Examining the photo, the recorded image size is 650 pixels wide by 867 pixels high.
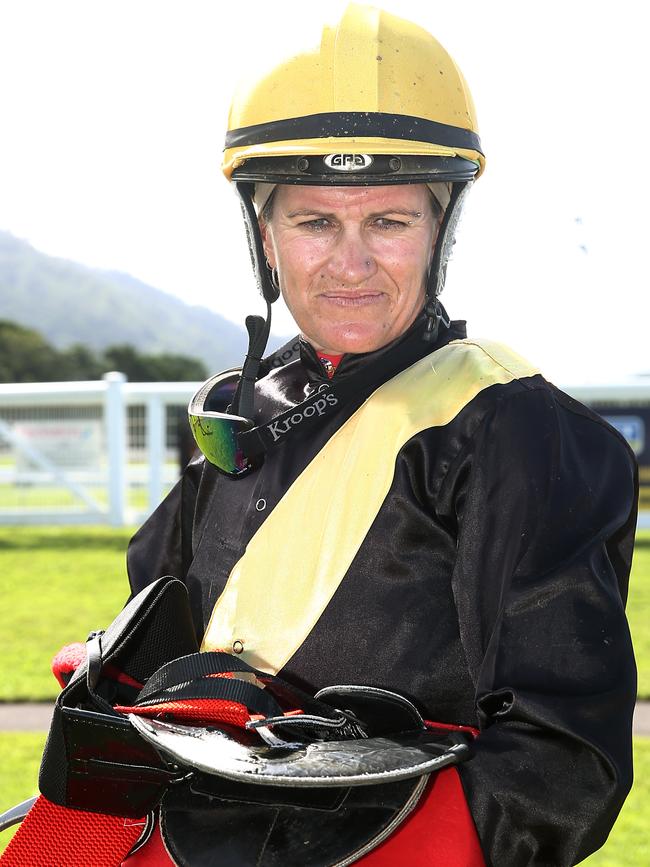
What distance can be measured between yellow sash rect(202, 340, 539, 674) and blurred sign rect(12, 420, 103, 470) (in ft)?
38.7

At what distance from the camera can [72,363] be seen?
217 feet

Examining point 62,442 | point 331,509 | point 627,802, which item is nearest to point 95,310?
point 62,442

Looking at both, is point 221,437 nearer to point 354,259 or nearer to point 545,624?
point 354,259

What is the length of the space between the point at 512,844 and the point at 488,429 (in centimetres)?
62

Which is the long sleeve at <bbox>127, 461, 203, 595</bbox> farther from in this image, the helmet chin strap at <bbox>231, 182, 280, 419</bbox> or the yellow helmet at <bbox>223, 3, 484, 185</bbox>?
the yellow helmet at <bbox>223, 3, 484, 185</bbox>

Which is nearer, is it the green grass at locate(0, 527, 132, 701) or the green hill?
the green grass at locate(0, 527, 132, 701)

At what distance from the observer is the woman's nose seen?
2.03 metres

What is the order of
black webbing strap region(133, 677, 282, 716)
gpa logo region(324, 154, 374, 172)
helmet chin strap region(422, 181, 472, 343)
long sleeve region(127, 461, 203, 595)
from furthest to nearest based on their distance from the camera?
long sleeve region(127, 461, 203, 595) < helmet chin strap region(422, 181, 472, 343) < gpa logo region(324, 154, 374, 172) < black webbing strap region(133, 677, 282, 716)

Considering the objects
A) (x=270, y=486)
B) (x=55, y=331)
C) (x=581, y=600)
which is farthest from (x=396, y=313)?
(x=55, y=331)

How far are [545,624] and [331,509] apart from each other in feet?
1.53

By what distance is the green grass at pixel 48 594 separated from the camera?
6438mm

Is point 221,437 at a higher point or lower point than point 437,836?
higher

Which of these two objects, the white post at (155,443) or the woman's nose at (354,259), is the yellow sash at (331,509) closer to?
the woman's nose at (354,259)

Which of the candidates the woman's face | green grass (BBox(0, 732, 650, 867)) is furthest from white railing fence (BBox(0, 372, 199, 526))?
the woman's face
